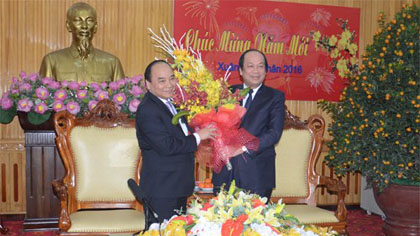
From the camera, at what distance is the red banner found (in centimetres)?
486

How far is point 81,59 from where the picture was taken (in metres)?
4.40

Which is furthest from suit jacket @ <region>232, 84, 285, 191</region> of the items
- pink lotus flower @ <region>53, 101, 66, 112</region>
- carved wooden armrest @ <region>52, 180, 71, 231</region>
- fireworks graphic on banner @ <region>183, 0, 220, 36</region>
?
fireworks graphic on banner @ <region>183, 0, 220, 36</region>

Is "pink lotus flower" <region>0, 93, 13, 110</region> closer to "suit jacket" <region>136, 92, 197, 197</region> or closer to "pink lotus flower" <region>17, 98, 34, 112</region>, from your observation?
"pink lotus flower" <region>17, 98, 34, 112</region>

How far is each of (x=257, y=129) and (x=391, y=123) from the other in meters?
1.54

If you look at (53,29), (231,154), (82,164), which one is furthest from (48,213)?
(231,154)

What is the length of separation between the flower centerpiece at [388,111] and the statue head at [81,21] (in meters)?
2.46

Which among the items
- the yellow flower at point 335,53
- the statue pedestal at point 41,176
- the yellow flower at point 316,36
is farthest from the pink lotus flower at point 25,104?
the yellow flower at point 335,53

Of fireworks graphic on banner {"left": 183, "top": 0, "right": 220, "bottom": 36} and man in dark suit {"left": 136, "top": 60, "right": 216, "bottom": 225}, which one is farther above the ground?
fireworks graphic on banner {"left": 183, "top": 0, "right": 220, "bottom": 36}

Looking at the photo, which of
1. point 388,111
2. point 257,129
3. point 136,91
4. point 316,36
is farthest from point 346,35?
point 257,129

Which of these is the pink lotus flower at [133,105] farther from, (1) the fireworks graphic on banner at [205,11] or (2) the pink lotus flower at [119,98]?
(1) the fireworks graphic on banner at [205,11]

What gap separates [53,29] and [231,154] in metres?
3.07

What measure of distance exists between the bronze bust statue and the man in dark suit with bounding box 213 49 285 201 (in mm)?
2122

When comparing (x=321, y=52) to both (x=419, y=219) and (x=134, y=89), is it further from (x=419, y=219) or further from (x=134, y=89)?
(x=134, y=89)

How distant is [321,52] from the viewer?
5.27 metres
